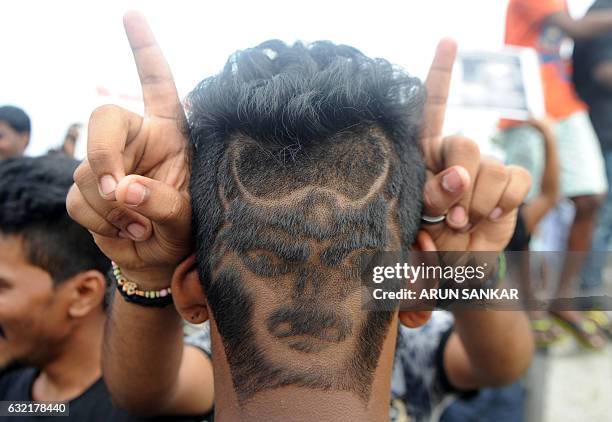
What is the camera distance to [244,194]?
1280mm

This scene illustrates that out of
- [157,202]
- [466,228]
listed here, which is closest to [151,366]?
[157,202]

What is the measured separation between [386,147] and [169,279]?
66cm

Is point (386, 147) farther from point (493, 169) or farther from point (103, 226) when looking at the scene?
point (103, 226)

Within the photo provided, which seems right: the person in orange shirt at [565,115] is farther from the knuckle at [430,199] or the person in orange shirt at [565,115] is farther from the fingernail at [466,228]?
the knuckle at [430,199]

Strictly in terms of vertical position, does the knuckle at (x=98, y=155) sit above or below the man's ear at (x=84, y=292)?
above

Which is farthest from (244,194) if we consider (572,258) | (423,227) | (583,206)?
(583,206)

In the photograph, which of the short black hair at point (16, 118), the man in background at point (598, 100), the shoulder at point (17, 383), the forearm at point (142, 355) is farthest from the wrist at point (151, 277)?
the short black hair at point (16, 118)

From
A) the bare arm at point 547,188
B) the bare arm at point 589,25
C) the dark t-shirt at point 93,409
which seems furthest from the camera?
the bare arm at point 589,25

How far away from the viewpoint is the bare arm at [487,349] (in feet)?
6.25

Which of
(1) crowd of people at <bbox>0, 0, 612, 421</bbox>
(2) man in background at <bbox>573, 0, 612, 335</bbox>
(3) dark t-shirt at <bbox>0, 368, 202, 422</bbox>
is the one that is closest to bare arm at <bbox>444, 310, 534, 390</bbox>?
(1) crowd of people at <bbox>0, 0, 612, 421</bbox>

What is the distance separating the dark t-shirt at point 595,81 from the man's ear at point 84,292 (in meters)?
3.32

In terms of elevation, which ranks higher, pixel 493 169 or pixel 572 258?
pixel 493 169

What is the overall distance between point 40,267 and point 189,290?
1.21 m

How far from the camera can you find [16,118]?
4.62 metres
